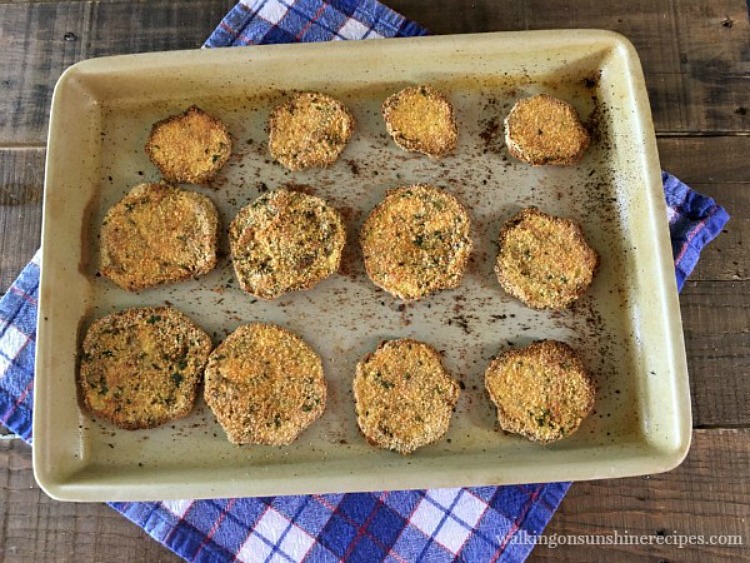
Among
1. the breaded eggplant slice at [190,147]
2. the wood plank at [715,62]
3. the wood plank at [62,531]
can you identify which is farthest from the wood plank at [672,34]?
the wood plank at [62,531]

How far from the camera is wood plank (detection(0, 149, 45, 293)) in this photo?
1850mm

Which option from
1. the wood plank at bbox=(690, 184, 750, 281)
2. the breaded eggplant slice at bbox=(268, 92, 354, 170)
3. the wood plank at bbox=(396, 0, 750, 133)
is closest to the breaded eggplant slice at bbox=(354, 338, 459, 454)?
the breaded eggplant slice at bbox=(268, 92, 354, 170)

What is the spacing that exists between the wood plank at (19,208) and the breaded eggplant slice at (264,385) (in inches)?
26.4

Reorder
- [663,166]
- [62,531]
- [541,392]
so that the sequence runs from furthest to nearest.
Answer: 1. [663,166]
2. [62,531]
3. [541,392]

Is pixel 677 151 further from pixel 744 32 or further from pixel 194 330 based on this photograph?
pixel 194 330

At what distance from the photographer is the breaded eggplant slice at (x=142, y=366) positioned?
164 cm

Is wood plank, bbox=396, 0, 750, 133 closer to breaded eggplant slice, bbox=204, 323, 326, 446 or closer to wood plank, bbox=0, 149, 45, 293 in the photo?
breaded eggplant slice, bbox=204, 323, 326, 446

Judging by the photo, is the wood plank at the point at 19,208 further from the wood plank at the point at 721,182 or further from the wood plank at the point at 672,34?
the wood plank at the point at 721,182

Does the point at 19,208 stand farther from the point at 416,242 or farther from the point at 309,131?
the point at 416,242

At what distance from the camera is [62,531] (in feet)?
5.79

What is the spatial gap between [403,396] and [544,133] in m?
0.78

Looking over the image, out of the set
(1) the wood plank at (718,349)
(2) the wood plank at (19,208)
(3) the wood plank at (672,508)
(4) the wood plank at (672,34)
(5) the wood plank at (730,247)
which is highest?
(4) the wood plank at (672,34)

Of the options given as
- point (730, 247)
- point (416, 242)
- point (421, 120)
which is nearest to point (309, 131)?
point (421, 120)

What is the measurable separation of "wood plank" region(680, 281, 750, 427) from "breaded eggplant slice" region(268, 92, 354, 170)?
105cm
